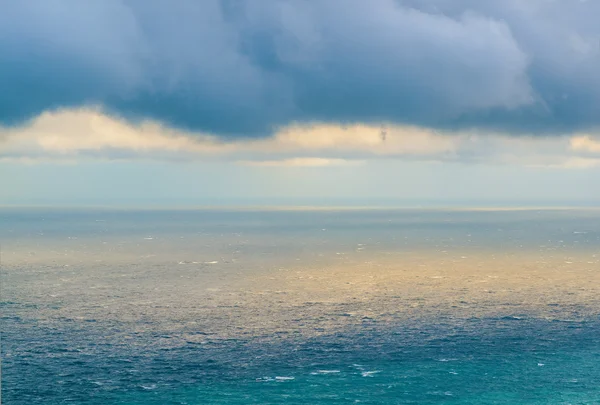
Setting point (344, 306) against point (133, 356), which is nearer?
point (133, 356)

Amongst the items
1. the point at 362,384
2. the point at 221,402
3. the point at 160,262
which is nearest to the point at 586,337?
the point at 362,384

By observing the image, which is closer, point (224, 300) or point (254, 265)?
point (224, 300)

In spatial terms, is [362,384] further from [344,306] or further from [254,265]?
[254,265]

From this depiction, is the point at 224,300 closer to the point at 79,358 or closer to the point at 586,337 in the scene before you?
the point at 79,358

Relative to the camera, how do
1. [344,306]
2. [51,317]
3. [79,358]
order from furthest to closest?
[344,306]
[51,317]
[79,358]

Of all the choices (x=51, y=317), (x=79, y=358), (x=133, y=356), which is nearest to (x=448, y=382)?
(x=133, y=356)

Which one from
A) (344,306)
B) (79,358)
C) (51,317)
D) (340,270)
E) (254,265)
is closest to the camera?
(79,358)

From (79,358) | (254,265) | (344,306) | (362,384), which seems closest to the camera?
(362,384)

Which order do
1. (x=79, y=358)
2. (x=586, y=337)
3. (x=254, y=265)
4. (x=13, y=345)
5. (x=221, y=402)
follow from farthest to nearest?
(x=254, y=265) < (x=586, y=337) < (x=13, y=345) < (x=79, y=358) < (x=221, y=402)
